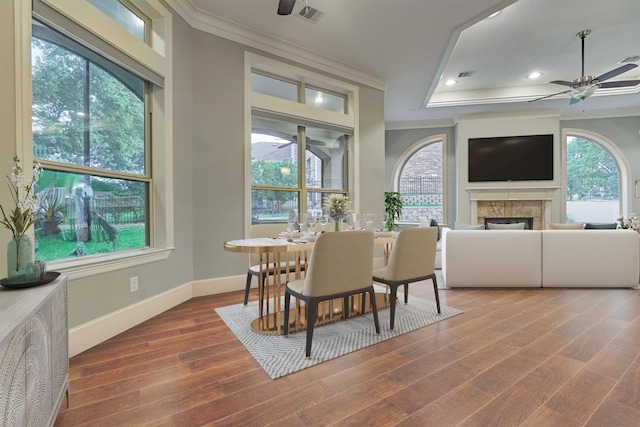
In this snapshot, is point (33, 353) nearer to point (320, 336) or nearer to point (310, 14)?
point (320, 336)

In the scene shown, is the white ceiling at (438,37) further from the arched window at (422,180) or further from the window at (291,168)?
the arched window at (422,180)

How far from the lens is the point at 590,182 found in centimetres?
705

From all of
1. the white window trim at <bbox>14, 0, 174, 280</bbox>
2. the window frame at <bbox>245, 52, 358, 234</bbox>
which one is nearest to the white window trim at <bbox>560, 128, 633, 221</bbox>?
the window frame at <bbox>245, 52, 358, 234</bbox>

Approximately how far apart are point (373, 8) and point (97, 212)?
10.4 ft

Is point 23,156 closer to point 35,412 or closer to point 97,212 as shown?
point 97,212

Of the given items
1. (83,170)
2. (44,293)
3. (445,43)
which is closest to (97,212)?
(83,170)

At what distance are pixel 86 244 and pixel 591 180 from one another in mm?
9217

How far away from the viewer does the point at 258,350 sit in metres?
2.10

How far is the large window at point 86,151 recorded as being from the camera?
6.53ft

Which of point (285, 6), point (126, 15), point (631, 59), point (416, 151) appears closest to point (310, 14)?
point (285, 6)

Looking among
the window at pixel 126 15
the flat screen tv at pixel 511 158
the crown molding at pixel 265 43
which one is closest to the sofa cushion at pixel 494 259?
the crown molding at pixel 265 43

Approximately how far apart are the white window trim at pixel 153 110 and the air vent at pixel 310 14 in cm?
129

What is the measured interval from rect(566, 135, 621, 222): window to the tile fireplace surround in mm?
1026

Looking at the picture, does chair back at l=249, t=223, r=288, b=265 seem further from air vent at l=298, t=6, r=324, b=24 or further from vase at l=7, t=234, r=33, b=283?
air vent at l=298, t=6, r=324, b=24
